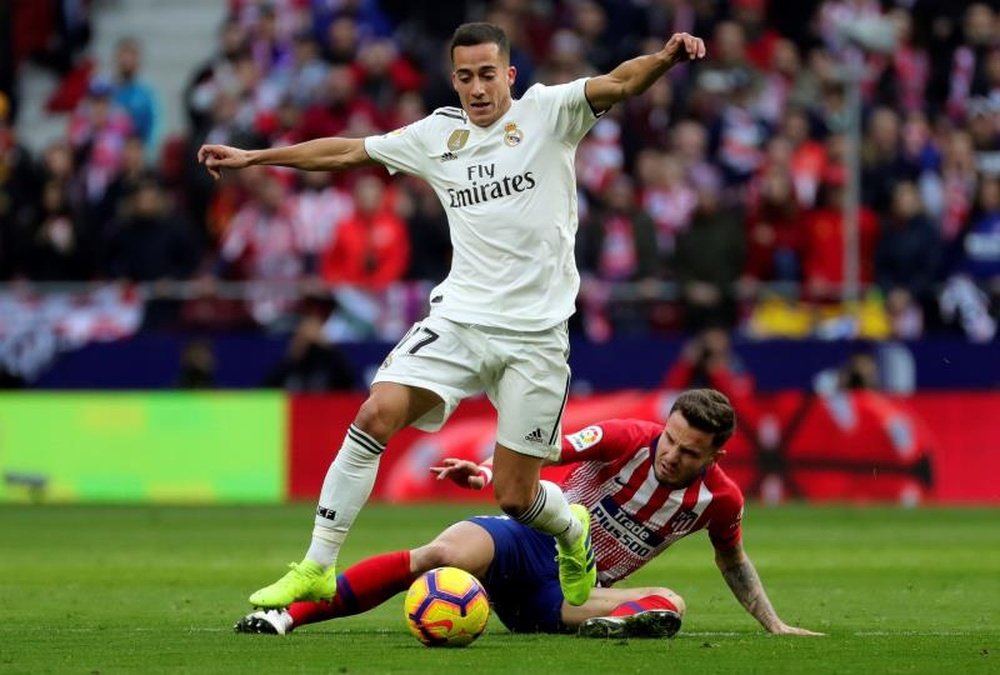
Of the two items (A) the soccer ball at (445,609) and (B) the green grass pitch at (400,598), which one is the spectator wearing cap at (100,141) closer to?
(B) the green grass pitch at (400,598)

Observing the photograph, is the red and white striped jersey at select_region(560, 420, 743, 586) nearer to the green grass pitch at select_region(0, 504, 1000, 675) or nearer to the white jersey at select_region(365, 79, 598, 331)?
the green grass pitch at select_region(0, 504, 1000, 675)

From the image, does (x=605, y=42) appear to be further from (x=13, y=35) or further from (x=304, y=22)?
(x=13, y=35)

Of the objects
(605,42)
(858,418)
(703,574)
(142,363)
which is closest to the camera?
(703,574)

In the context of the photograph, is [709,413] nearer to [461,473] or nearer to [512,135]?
[461,473]

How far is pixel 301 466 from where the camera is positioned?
19.9m

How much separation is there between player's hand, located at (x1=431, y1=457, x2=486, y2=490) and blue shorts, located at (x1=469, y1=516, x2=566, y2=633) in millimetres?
393

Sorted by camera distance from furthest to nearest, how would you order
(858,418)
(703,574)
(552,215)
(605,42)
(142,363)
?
(605,42) → (142,363) → (858,418) → (703,574) → (552,215)

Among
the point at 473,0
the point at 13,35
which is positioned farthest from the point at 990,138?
the point at 13,35

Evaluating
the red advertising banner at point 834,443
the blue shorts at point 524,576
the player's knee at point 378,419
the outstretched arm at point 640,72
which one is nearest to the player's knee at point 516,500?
the blue shorts at point 524,576

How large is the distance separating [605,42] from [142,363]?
6576 millimetres

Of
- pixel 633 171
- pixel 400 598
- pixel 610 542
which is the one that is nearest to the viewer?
pixel 610 542

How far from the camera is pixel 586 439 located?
29.9 feet

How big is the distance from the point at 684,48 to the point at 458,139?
4.12ft

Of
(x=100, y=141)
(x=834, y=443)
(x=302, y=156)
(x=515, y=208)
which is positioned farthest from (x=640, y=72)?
(x=100, y=141)
